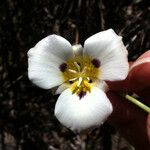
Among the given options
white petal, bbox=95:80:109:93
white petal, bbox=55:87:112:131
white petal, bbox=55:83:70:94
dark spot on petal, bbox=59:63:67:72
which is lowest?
white petal, bbox=55:87:112:131

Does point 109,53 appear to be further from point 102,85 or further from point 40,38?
point 40,38

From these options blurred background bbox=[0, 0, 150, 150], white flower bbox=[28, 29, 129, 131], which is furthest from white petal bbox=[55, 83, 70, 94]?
blurred background bbox=[0, 0, 150, 150]

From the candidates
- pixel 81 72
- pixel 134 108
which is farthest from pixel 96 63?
pixel 134 108

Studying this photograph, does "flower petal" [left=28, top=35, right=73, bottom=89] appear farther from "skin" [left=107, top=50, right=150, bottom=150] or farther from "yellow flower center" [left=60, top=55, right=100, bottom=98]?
"skin" [left=107, top=50, right=150, bottom=150]

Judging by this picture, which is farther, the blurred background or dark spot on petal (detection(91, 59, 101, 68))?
the blurred background

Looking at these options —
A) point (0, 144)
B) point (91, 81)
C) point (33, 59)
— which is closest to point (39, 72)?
point (33, 59)

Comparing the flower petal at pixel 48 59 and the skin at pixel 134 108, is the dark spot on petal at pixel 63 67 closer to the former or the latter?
the flower petal at pixel 48 59
